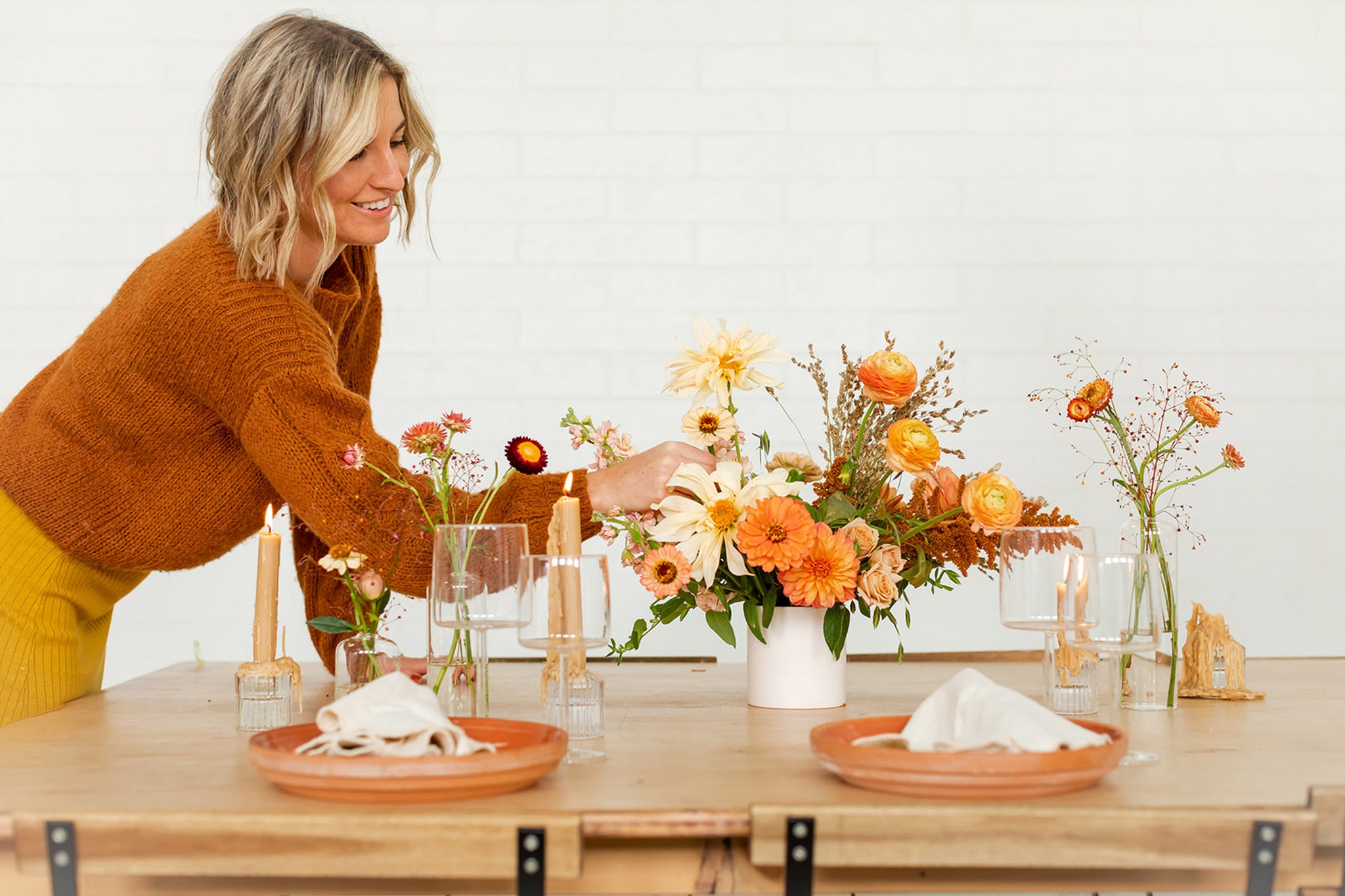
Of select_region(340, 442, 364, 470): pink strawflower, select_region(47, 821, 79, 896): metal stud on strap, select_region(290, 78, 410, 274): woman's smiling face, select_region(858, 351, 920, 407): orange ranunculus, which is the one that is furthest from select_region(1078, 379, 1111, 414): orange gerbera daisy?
select_region(47, 821, 79, 896): metal stud on strap

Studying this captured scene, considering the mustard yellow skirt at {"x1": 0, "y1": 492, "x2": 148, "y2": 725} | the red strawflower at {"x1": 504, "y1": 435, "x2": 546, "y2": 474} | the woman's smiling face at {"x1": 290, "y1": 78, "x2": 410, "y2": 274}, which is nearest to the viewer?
the red strawflower at {"x1": 504, "y1": 435, "x2": 546, "y2": 474}

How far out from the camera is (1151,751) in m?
1.25

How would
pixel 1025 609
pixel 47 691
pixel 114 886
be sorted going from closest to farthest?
1. pixel 114 886
2. pixel 1025 609
3. pixel 47 691

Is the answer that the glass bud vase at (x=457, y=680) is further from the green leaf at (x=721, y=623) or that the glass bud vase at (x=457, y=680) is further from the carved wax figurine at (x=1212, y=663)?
the carved wax figurine at (x=1212, y=663)

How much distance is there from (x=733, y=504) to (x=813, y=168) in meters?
2.00

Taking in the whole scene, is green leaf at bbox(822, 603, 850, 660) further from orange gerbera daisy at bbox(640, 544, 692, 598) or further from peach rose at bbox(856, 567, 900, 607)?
orange gerbera daisy at bbox(640, 544, 692, 598)

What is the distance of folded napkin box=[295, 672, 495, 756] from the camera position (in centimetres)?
109

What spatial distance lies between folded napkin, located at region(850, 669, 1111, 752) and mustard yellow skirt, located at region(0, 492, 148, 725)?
43.8 inches

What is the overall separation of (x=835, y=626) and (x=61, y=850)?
0.83 m

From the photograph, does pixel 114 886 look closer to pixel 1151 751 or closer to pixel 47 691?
pixel 47 691

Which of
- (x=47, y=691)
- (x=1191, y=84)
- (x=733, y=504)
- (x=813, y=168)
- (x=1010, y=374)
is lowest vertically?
(x=47, y=691)

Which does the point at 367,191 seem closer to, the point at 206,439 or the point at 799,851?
the point at 206,439

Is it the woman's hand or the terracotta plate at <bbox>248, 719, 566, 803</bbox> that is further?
the woman's hand

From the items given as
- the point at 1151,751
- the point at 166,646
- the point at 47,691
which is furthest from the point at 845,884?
the point at 166,646
